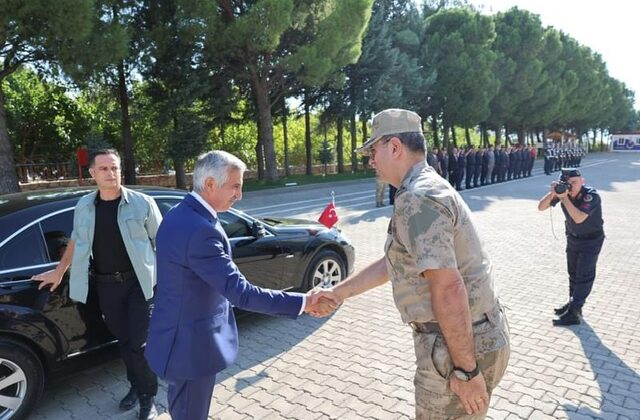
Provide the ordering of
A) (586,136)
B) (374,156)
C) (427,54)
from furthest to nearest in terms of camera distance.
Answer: (586,136)
(427,54)
(374,156)

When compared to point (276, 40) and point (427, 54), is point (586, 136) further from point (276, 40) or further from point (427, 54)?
point (276, 40)

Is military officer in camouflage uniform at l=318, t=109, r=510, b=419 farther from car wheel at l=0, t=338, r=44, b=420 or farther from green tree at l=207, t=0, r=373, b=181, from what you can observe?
green tree at l=207, t=0, r=373, b=181

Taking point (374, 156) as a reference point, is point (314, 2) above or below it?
above

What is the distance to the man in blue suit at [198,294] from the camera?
81.4 inches

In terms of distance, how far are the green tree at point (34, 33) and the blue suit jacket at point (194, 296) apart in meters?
13.1

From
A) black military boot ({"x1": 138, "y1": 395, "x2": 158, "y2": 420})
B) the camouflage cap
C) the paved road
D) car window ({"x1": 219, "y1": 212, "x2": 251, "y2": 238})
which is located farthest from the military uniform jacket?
car window ({"x1": 219, "y1": 212, "x2": 251, "y2": 238})

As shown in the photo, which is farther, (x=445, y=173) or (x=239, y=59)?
(x=239, y=59)

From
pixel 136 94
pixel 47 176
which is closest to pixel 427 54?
pixel 136 94

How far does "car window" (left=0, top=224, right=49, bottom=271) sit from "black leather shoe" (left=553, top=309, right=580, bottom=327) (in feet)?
15.6

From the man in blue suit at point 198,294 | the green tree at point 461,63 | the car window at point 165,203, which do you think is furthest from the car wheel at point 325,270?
the green tree at point 461,63

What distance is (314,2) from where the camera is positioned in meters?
20.1

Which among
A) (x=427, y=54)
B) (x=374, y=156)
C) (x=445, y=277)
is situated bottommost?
(x=445, y=277)

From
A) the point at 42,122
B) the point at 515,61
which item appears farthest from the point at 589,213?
the point at 515,61

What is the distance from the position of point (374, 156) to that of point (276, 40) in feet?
57.8
